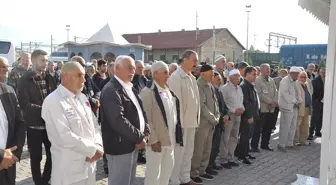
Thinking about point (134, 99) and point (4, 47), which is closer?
point (134, 99)

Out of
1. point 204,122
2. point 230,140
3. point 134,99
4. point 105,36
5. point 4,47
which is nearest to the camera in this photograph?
point 134,99

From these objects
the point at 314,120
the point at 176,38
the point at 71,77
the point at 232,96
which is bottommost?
the point at 314,120

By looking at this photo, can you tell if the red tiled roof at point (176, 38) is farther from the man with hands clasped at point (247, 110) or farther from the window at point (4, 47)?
the man with hands clasped at point (247, 110)

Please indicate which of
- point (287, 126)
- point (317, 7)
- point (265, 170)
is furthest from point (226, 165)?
point (317, 7)

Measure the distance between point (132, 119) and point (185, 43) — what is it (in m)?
39.8

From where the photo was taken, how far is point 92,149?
115 inches

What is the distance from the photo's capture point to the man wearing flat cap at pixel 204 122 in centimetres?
504

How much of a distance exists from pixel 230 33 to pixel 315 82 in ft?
134

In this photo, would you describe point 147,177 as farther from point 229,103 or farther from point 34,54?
point 229,103

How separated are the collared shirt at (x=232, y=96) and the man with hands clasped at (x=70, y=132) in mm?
3332

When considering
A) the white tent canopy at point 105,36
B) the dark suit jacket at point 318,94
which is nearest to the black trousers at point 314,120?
the dark suit jacket at point 318,94

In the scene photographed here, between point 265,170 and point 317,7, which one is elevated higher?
point 317,7

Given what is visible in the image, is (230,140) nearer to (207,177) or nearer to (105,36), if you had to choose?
(207,177)

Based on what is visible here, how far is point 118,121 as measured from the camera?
3.29 metres
